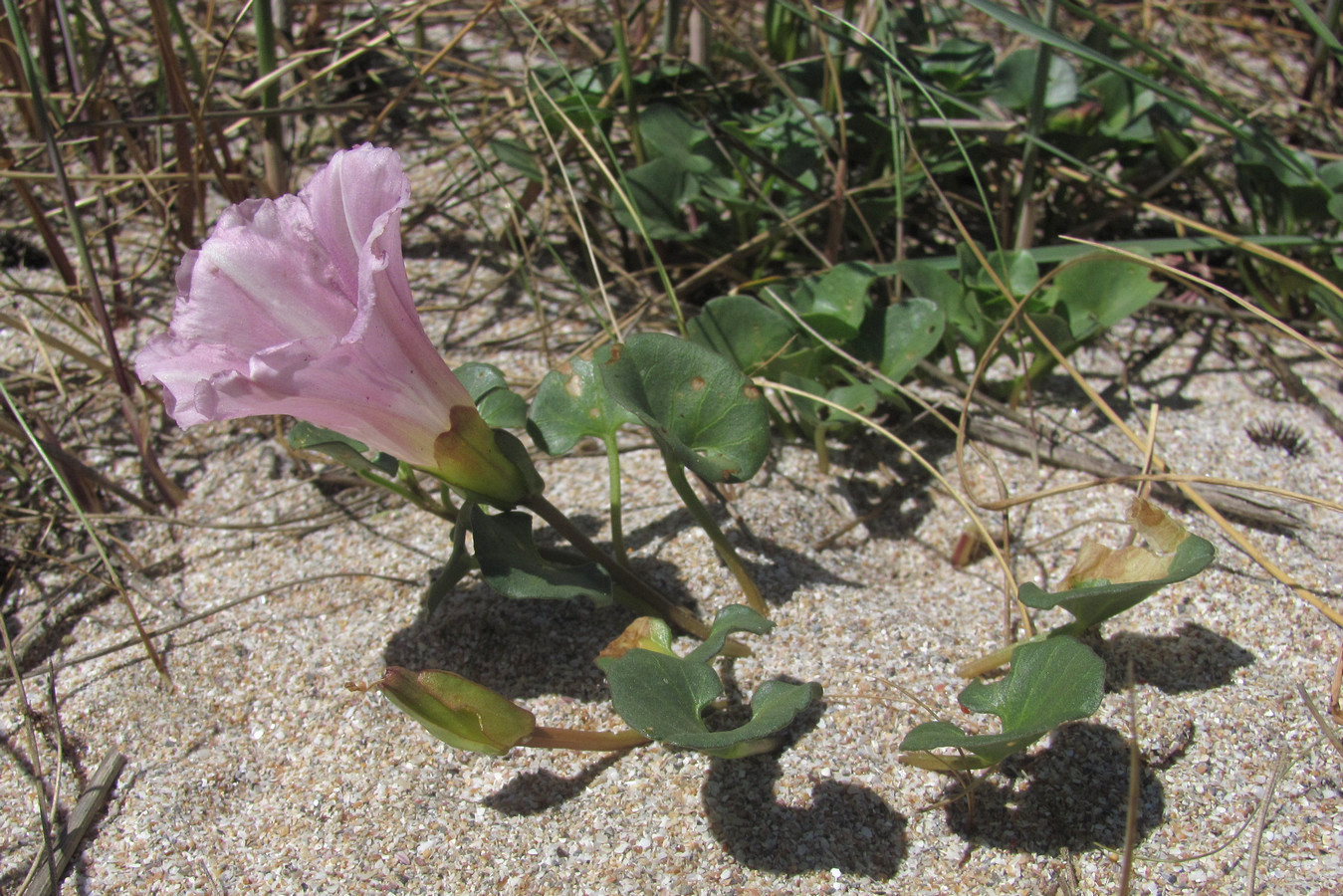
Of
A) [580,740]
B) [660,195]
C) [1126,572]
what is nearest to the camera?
[580,740]

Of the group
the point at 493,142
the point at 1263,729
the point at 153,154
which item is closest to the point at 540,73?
the point at 493,142

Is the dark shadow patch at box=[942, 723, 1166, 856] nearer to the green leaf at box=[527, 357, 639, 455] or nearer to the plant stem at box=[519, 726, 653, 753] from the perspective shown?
the plant stem at box=[519, 726, 653, 753]

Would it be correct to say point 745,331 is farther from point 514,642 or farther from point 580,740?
point 580,740

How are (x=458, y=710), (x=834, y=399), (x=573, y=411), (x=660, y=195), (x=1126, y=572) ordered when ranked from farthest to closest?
1. (x=660, y=195)
2. (x=834, y=399)
3. (x=573, y=411)
4. (x=1126, y=572)
5. (x=458, y=710)

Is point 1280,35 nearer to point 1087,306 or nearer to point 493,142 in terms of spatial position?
point 1087,306

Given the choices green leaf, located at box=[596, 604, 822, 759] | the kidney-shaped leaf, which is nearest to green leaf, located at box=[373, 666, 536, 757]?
green leaf, located at box=[596, 604, 822, 759]

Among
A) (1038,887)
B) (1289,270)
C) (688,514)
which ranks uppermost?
(1289,270)

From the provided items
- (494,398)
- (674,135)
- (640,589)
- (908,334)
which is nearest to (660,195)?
(674,135)

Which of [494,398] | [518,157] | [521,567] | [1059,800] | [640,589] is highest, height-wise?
[518,157]
